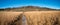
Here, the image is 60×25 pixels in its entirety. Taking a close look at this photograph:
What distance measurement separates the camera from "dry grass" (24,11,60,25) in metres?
1.75

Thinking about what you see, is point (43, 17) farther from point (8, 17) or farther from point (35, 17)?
point (8, 17)

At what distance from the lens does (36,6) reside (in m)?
1.76

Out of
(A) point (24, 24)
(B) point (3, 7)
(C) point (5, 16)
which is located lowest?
(A) point (24, 24)

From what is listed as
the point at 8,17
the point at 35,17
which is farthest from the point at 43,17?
the point at 8,17

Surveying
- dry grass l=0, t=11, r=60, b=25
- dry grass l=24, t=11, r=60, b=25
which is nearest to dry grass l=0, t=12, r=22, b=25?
dry grass l=0, t=11, r=60, b=25

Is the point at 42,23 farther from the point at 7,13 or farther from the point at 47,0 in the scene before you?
the point at 7,13

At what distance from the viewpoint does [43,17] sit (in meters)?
1.76

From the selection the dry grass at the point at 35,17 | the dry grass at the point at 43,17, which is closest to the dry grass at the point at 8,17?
the dry grass at the point at 35,17

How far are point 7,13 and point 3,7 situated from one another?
106 millimetres

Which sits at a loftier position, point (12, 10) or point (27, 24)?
point (12, 10)

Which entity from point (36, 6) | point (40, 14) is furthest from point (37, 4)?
point (40, 14)

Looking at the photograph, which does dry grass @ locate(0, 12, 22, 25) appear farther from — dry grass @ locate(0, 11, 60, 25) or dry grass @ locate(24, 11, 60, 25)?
dry grass @ locate(24, 11, 60, 25)

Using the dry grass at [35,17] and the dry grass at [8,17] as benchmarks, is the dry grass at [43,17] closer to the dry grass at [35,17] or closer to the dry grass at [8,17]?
the dry grass at [35,17]

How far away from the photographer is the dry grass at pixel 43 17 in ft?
5.73
